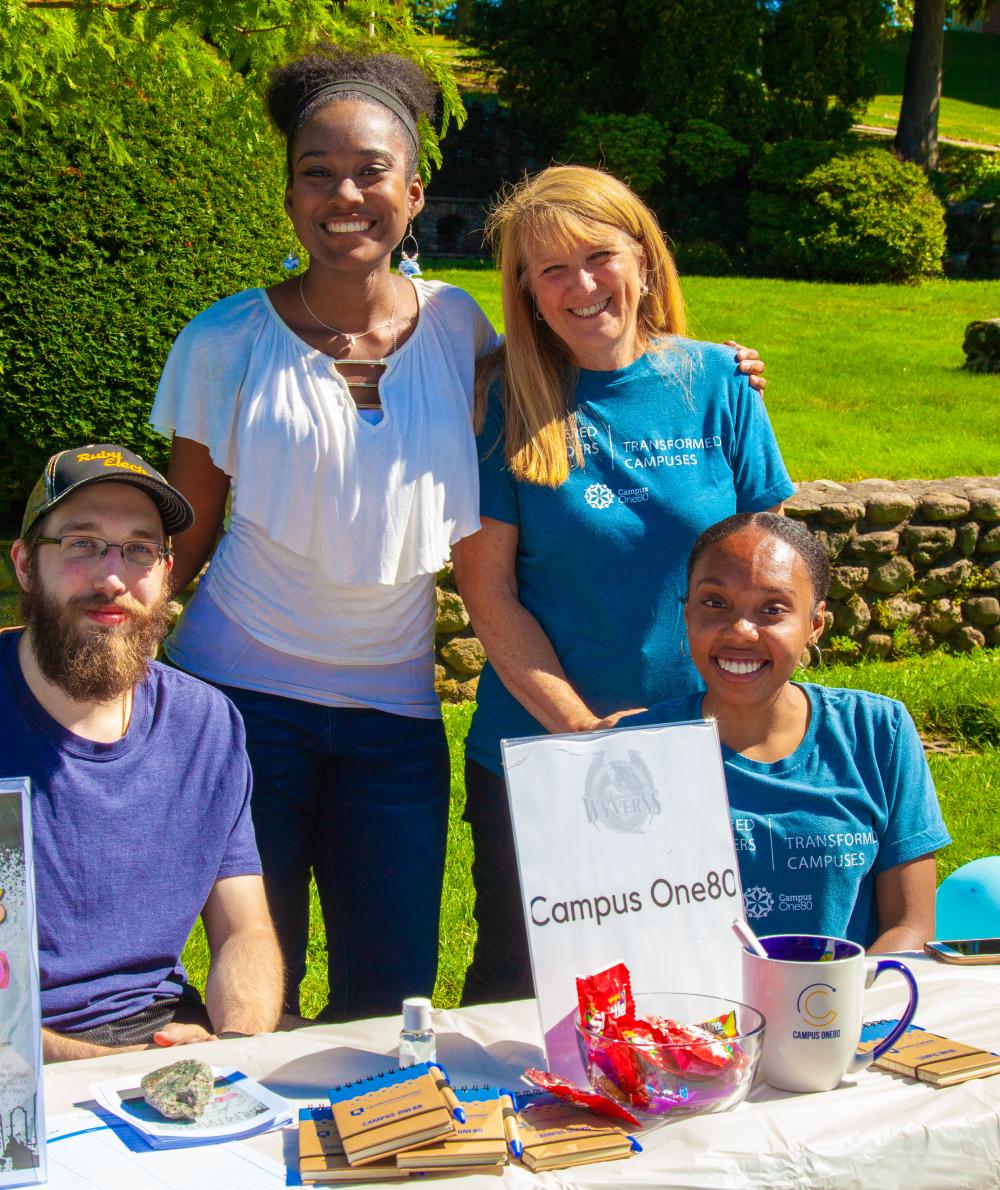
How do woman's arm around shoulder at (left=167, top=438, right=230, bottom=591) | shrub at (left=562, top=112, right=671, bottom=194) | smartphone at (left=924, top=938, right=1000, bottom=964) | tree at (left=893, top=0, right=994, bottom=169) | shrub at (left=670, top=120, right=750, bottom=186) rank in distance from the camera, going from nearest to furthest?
smartphone at (left=924, top=938, right=1000, bottom=964), woman's arm around shoulder at (left=167, top=438, right=230, bottom=591), shrub at (left=562, top=112, right=671, bottom=194), shrub at (left=670, top=120, right=750, bottom=186), tree at (left=893, top=0, right=994, bottom=169)

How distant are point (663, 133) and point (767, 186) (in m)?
1.61

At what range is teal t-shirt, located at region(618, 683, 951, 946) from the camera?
232 cm

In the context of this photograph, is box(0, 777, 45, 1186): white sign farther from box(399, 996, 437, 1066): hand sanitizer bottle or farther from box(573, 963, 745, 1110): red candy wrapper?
box(573, 963, 745, 1110): red candy wrapper

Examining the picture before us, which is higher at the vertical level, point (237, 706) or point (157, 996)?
point (237, 706)

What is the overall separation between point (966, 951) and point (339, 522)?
4.41ft

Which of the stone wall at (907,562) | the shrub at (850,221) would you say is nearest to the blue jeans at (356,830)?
the stone wall at (907,562)

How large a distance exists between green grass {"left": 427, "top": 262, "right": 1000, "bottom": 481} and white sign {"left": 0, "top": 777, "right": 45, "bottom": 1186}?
6.63 meters

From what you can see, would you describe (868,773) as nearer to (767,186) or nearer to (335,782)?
(335,782)

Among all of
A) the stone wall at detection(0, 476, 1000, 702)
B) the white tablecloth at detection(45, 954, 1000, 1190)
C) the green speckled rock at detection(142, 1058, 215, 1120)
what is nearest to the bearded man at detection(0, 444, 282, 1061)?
the white tablecloth at detection(45, 954, 1000, 1190)

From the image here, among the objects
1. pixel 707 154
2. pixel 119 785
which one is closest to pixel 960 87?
pixel 707 154

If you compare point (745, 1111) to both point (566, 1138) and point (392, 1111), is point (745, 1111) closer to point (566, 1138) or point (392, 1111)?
point (566, 1138)

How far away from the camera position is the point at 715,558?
2.42 m

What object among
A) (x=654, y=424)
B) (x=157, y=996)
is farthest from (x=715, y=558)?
(x=157, y=996)

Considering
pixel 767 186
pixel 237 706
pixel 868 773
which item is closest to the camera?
pixel 868 773
